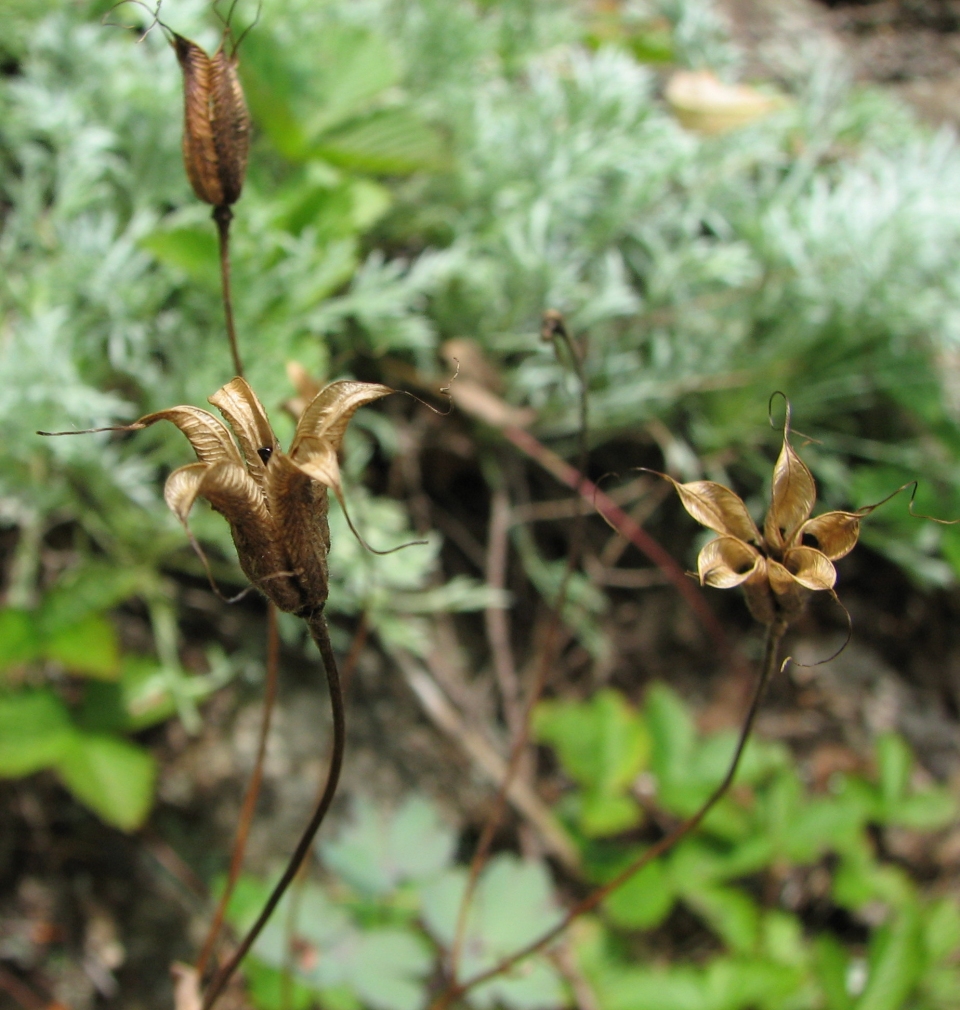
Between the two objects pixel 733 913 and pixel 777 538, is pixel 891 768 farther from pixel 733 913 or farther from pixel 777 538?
pixel 777 538

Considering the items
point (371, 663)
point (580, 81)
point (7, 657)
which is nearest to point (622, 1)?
point (580, 81)

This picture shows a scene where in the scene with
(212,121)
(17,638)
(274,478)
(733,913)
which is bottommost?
(733,913)

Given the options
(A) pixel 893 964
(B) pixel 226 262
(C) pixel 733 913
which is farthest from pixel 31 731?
(A) pixel 893 964

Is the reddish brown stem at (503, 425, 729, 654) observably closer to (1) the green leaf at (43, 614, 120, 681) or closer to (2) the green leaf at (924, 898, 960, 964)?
(2) the green leaf at (924, 898, 960, 964)

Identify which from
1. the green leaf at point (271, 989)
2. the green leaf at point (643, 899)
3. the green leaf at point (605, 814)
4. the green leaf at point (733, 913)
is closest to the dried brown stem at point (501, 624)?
the green leaf at point (605, 814)

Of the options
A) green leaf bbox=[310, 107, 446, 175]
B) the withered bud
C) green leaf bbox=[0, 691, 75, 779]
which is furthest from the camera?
green leaf bbox=[310, 107, 446, 175]

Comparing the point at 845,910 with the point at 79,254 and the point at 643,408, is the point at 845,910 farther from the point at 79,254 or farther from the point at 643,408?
the point at 79,254

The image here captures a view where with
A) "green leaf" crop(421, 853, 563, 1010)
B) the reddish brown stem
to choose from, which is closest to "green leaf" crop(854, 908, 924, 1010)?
"green leaf" crop(421, 853, 563, 1010)
